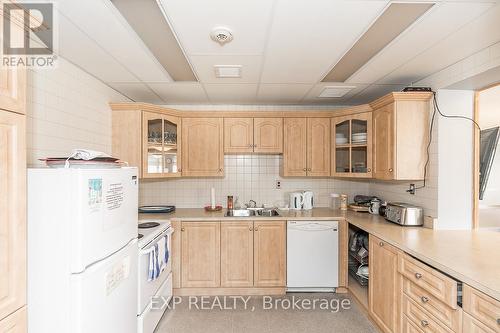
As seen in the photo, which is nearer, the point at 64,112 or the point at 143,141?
the point at 64,112

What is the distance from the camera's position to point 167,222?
9.00 feet

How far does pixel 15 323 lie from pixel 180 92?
243 cm

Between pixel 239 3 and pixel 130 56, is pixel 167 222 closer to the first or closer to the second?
pixel 130 56

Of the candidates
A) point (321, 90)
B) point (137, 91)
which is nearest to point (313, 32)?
point (321, 90)

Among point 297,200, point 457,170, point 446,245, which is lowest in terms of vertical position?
point 446,245

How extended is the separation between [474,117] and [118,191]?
2989 mm

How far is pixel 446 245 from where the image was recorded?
1.79 m

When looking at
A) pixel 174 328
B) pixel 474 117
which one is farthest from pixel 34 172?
pixel 474 117

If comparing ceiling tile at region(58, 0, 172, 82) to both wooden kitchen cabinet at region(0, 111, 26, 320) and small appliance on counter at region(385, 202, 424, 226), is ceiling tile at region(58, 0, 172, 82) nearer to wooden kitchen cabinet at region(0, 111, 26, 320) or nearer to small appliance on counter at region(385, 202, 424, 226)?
wooden kitchen cabinet at region(0, 111, 26, 320)

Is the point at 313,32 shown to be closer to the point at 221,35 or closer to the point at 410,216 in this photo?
the point at 221,35

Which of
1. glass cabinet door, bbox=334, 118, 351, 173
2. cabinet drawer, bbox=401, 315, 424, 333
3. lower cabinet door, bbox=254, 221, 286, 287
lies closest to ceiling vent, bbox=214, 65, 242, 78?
glass cabinet door, bbox=334, 118, 351, 173

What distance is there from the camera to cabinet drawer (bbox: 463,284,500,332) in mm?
1149

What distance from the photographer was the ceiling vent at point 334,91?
2805 mm

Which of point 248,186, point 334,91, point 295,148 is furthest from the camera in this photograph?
point 248,186
